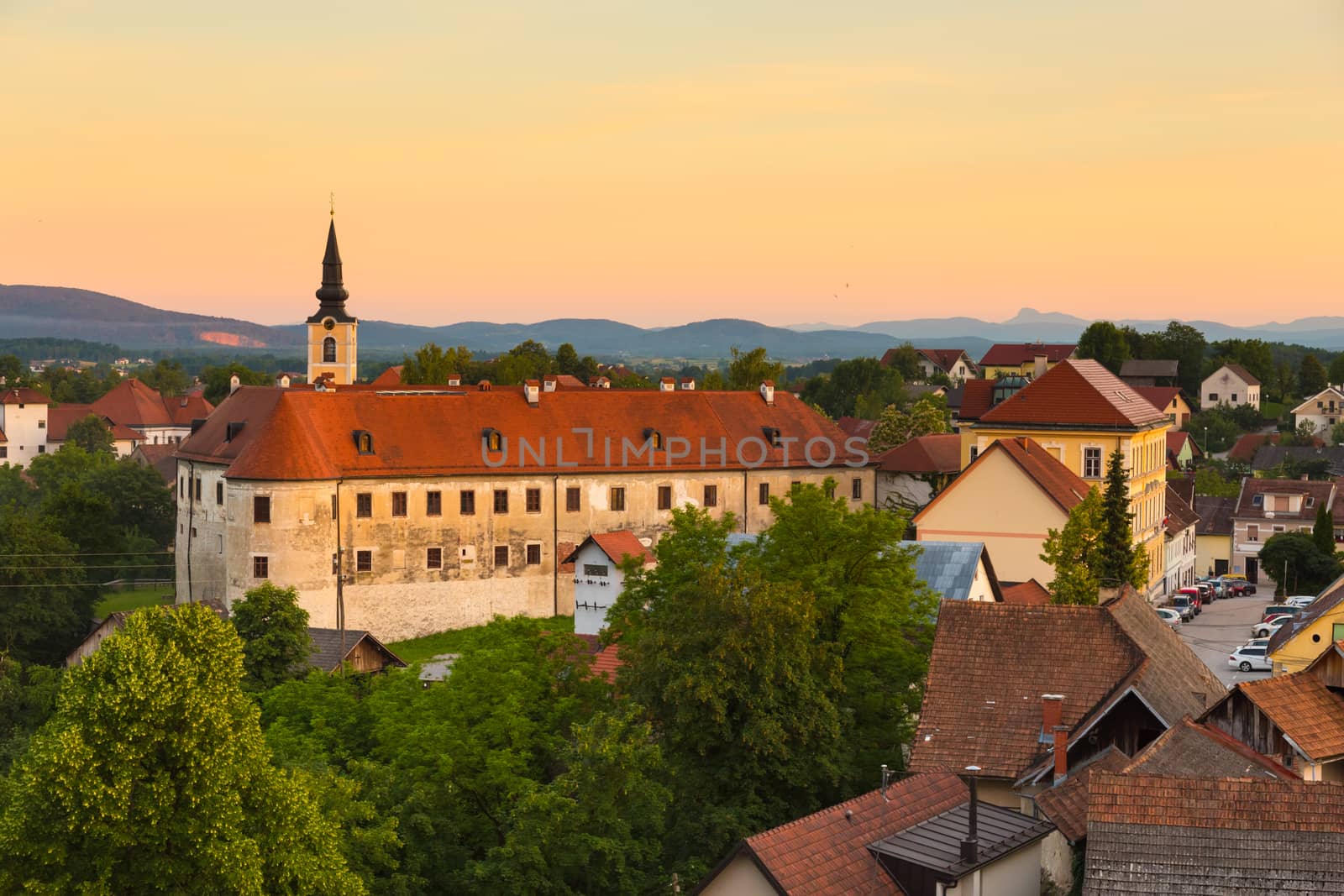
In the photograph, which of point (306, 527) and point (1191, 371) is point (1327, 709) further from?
point (1191, 371)

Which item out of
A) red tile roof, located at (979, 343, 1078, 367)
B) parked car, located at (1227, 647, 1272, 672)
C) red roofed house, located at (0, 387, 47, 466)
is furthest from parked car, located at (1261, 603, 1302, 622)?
red roofed house, located at (0, 387, 47, 466)

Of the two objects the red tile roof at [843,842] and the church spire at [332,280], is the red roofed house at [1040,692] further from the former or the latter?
the church spire at [332,280]

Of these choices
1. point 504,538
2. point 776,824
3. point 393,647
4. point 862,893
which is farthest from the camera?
point 504,538

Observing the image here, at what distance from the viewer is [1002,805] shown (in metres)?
24.5

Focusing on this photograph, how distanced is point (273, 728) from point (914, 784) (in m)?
15.1

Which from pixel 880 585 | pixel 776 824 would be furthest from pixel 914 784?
pixel 880 585

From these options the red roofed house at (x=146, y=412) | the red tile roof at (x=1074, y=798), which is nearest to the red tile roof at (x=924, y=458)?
the red tile roof at (x=1074, y=798)

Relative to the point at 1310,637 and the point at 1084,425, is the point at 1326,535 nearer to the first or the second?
the point at 1084,425

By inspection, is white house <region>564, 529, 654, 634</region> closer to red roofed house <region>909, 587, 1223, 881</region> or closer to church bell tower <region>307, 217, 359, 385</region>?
red roofed house <region>909, 587, 1223, 881</region>

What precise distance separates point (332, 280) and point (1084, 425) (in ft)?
179

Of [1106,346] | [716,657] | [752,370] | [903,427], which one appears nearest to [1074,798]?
[716,657]

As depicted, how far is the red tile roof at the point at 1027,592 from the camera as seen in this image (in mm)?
46787

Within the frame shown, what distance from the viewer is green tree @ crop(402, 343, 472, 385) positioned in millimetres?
108312

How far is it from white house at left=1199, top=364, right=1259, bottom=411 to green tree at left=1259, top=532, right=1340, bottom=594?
86130 millimetres
